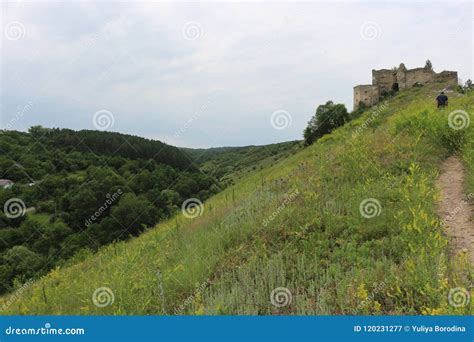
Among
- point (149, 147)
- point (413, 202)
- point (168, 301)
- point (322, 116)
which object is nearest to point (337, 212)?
point (413, 202)

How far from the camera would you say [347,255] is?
18.6 feet

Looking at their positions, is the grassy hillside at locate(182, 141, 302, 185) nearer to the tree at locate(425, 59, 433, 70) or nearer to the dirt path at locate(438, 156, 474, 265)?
the tree at locate(425, 59, 433, 70)

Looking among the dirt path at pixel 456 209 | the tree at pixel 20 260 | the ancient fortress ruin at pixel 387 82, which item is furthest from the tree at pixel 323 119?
the dirt path at pixel 456 209

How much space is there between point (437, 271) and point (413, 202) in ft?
7.87

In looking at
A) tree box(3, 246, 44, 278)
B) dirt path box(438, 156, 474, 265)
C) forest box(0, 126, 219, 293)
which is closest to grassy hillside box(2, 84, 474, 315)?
dirt path box(438, 156, 474, 265)

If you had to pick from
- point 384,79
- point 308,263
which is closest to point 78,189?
point 384,79

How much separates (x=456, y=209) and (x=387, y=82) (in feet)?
242

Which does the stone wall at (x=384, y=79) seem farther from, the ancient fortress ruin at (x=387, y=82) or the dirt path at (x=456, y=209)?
the dirt path at (x=456, y=209)

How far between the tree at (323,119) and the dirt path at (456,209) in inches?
1967

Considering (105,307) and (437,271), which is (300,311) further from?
(105,307)

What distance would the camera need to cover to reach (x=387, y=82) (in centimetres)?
7394

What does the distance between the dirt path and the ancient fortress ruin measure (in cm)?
6356

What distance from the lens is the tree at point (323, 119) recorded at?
61219 mm

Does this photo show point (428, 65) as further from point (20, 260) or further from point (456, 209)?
point (20, 260)
